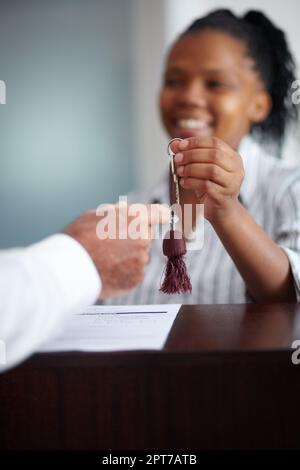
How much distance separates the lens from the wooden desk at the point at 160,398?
527mm

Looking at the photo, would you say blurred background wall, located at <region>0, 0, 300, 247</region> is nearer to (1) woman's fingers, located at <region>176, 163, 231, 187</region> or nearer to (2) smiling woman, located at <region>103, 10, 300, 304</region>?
(2) smiling woman, located at <region>103, 10, 300, 304</region>

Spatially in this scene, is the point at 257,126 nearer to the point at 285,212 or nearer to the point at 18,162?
the point at 285,212

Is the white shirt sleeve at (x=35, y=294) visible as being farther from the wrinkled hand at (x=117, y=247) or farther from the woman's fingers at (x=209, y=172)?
the woman's fingers at (x=209, y=172)

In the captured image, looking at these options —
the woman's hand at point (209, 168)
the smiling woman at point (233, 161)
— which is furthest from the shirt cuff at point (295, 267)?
the woman's hand at point (209, 168)

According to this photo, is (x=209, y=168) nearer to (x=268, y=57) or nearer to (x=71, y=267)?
(x=71, y=267)

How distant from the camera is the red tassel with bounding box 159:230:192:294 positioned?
0.71 meters

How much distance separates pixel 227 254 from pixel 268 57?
489mm

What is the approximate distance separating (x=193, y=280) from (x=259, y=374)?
51cm

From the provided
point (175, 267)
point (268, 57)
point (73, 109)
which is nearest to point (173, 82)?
point (268, 57)

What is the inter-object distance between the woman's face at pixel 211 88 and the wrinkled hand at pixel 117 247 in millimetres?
677

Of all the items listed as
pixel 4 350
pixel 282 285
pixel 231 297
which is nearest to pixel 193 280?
pixel 231 297

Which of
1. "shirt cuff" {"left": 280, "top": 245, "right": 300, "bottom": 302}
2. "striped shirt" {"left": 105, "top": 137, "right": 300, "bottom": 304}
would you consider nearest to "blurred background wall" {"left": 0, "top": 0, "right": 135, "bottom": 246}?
"striped shirt" {"left": 105, "top": 137, "right": 300, "bottom": 304}

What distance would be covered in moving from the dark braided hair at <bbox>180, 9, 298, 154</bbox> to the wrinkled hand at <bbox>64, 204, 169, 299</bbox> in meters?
0.75

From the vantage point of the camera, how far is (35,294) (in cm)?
48
